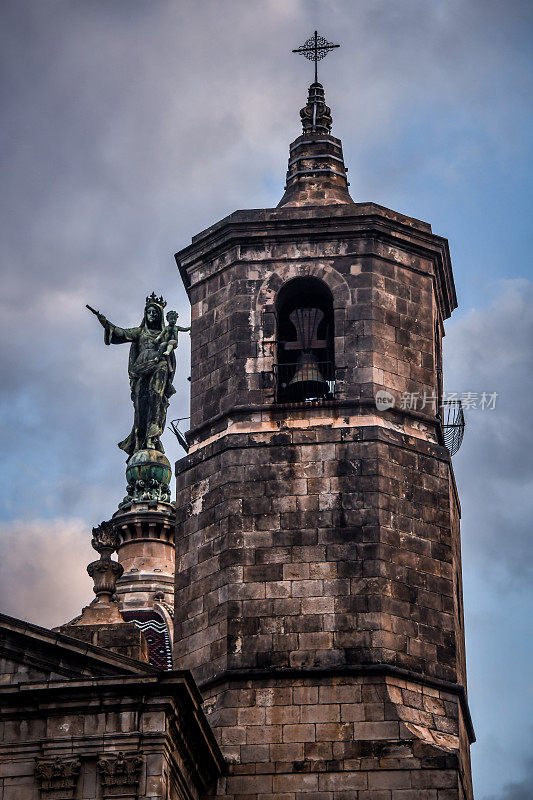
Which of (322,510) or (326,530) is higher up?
(322,510)

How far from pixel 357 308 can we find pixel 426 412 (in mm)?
2578

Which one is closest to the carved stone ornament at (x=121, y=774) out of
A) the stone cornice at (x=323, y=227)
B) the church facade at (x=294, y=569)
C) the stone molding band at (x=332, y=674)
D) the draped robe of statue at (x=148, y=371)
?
the church facade at (x=294, y=569)

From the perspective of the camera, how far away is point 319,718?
41281 mm

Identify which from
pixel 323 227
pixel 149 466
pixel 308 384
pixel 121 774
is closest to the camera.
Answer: pixel 121 774

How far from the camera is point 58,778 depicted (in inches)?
1484

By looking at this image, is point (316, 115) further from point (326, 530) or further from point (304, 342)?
point (326, 530)

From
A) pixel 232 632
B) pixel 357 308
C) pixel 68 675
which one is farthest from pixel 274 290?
pixel 68 675

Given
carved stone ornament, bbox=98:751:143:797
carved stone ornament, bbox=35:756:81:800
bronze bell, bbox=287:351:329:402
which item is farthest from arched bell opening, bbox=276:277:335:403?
carved stone ornament, bbox=35:756:81:800

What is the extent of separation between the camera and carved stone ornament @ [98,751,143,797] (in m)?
37.3

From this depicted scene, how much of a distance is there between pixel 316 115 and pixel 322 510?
11436mm

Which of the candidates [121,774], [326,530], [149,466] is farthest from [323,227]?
[121,774]

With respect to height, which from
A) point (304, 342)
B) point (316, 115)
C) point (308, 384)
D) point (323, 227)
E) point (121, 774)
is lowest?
point (121, 774)

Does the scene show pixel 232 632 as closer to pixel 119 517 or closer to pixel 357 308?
pixel 357 308

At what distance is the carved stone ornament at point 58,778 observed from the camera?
3759 centimetres
